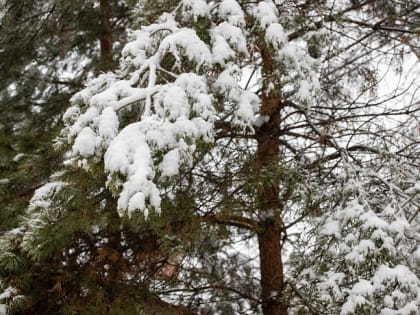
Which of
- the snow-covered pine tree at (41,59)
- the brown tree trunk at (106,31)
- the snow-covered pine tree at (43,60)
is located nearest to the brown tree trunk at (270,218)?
the snow-covered pine tree at (43,60)

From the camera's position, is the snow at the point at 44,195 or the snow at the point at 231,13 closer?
the snow at the point at 44,195

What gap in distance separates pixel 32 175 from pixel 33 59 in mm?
2723

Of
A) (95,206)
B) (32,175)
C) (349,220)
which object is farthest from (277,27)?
(32,175)

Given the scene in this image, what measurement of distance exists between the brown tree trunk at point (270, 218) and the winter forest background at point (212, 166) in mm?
24

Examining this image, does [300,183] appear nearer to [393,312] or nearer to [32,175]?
[393,312]

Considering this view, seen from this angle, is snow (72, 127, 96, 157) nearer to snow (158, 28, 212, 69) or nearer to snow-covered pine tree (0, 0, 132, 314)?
snow (158, 28, 212, 69)

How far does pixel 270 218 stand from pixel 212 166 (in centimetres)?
84

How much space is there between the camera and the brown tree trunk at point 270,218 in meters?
4.77

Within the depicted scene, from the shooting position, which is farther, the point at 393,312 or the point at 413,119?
the point at 413,119

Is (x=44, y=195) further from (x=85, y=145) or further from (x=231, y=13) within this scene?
(x=231, y=13)

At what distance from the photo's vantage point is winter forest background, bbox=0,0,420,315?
9.40ft

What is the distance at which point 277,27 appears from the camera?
11.6 feet

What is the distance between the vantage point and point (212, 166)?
5.17 m

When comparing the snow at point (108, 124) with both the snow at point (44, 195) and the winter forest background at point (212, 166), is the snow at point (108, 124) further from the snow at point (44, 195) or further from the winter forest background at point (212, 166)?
the snow at point (44, 195)
